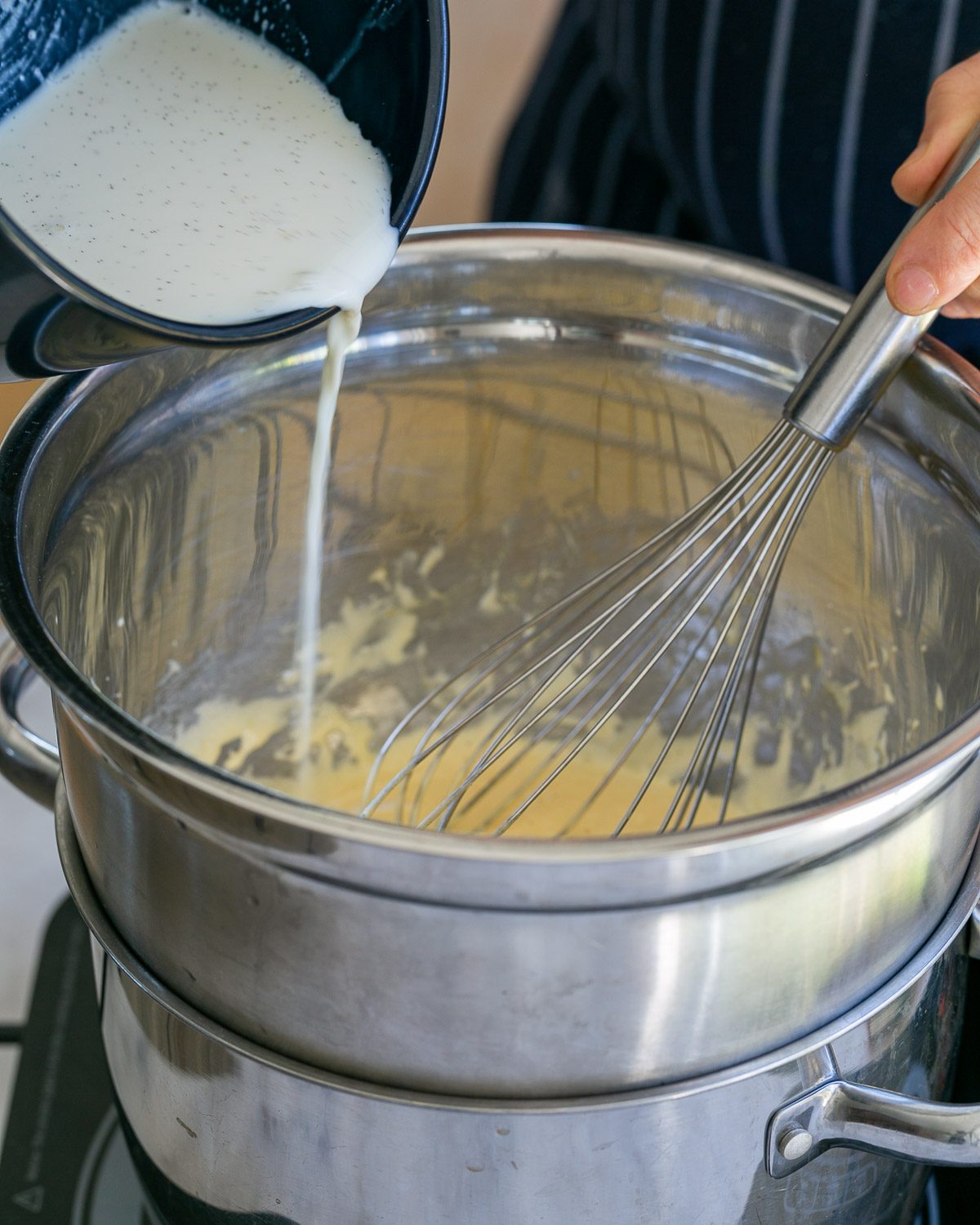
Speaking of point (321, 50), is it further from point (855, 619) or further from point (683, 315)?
point (855, 619)

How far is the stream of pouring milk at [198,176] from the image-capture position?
1.44 ft

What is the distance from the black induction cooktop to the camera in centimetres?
55

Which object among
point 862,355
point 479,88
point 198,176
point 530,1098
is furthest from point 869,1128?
point 479,88

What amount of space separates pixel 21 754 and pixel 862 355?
0.34 meters

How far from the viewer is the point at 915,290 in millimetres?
473

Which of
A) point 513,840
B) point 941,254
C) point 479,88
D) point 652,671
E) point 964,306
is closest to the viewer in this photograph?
point 513,840

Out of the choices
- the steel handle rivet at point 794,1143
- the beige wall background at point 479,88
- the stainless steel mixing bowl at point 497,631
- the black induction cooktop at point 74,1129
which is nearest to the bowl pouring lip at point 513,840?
the stainless steel mixing bowl at point 497,631

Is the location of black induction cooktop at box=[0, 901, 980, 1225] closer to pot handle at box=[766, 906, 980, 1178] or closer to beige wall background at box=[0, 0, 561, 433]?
pot handle at box=[766, 906, 980, 1178]

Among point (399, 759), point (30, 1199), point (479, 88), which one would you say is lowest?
point (30, 1199)

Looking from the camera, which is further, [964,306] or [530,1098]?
[964,306]

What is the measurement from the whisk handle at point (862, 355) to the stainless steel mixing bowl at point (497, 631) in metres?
0.05

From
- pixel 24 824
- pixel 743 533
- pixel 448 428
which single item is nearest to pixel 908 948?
pixel 743 533

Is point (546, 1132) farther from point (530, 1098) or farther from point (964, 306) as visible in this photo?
point (964, 306)

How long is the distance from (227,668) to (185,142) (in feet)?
0.96
